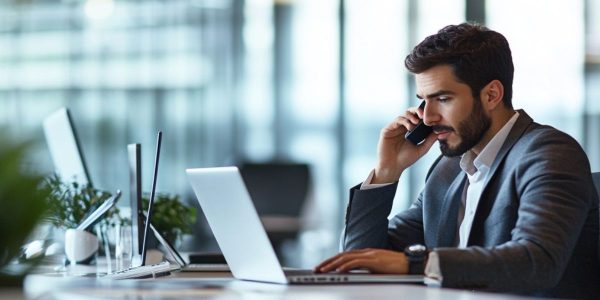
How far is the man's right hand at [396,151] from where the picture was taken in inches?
117

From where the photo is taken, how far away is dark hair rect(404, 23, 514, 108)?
277 cm

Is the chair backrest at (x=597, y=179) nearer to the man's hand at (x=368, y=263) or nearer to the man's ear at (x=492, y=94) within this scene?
the man's ear at (x=492, y=94)

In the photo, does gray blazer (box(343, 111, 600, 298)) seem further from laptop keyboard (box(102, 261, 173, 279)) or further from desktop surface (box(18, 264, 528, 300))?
laptop keyboard (box(102, 261, 173, 279))

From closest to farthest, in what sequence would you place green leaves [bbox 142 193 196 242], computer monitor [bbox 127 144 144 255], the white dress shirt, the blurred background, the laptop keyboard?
the laptop keyboard, the white dress shirt, computer monitor [bbox 127 144 144 255], green leaves [bbox 142 193 196 242], the blurred background

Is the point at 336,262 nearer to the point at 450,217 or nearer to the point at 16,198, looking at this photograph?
the point at 450,217

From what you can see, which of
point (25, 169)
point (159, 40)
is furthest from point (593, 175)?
point (159, 40)

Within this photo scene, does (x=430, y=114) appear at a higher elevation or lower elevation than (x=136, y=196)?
higher

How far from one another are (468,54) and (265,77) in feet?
20.3

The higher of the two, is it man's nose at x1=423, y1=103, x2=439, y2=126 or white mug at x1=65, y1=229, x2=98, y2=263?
man's nose at x1=423, y1=103, x2=439, y2=126

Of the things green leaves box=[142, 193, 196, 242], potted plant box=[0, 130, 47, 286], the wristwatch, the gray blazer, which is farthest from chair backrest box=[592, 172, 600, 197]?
potted plant box=[0, 130, 47, 286]

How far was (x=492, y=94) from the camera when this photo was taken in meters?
2.83

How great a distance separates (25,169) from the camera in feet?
5.16

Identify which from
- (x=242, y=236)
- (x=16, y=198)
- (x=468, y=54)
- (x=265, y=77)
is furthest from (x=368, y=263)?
(x=265, y=77)

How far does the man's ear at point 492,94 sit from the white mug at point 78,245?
1217mm
